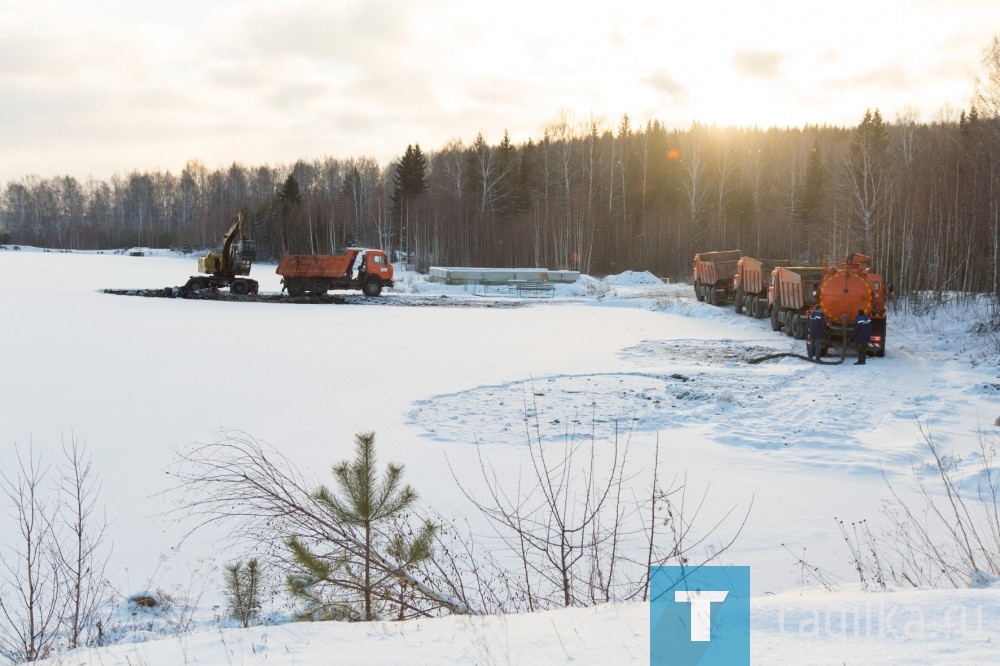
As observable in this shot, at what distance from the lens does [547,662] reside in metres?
2.96

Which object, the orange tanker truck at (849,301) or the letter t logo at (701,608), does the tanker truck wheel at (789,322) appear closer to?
the orange tanker truck at (849,301)

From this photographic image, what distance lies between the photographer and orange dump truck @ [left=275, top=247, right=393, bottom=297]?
3256 cm

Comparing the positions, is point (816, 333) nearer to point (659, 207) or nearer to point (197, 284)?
point (197, 284)

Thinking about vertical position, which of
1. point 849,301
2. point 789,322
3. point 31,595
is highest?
point 849,301

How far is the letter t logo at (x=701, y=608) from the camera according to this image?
3.18m

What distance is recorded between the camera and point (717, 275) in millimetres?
28688

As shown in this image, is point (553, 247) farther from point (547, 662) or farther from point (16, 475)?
point (547, 662)

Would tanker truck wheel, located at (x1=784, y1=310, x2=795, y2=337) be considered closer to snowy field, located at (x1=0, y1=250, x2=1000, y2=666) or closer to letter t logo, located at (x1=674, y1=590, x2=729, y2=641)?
snowy field, located at (x1=0, y1=250, x2=1000, y2=666)

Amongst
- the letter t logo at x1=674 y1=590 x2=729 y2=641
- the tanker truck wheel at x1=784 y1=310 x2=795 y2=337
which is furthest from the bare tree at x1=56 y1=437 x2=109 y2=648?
the tanker truck wheel at x1=784 y1=310 x2=795 y2=337

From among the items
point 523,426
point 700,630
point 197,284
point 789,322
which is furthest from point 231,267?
point 700,630

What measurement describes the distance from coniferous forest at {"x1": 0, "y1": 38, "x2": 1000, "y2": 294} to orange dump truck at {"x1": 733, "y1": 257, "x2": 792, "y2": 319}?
4.53 metres

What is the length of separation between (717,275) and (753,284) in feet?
15.4

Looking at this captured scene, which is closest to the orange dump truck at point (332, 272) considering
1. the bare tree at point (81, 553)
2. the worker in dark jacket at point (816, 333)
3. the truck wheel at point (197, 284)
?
the truck wheel at point (197, 284)

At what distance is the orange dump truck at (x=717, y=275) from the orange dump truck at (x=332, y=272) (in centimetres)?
1442
